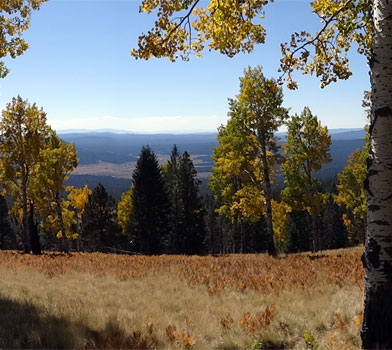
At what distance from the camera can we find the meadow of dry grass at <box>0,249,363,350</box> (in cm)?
556

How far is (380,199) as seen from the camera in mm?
4289

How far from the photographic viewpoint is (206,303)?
26.4 feet

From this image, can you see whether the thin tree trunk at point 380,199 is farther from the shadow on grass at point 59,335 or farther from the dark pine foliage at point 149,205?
the dark pine foliage at point 149,205

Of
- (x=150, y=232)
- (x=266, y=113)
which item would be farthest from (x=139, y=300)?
(x=150, y=232)

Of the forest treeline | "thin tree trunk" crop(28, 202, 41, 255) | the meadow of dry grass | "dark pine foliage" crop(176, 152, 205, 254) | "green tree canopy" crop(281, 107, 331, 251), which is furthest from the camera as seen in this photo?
"dark pine foliage" crop(176, 152, 205, 254)

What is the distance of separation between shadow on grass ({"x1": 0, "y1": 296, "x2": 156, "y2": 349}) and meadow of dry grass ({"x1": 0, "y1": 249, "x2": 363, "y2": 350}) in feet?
0.05

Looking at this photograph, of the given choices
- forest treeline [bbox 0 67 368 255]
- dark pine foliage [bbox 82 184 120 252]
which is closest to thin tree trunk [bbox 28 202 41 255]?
forest treeline [bbox 0 67 368 255]

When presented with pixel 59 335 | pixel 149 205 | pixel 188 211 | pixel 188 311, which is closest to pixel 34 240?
pixel 188 311

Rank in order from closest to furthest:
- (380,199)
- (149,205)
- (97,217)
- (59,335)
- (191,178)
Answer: (380,199)
(59,335)
(149,205)
(191,178)
(97,217)

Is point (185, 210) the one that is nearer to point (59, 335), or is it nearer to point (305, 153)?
point (305, 153)

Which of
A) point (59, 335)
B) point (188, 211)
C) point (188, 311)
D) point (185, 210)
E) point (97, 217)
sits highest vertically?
point (59, 335)

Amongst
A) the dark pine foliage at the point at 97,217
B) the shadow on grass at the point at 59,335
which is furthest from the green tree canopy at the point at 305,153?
the dark pine foliage at the point at 97,217

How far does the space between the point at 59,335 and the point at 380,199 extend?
4.90 m

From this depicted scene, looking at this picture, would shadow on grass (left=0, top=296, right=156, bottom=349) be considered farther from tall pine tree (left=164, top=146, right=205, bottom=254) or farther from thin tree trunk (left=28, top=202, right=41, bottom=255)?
tall pine tree (left=164, top=146, right=205, bottom=254)
